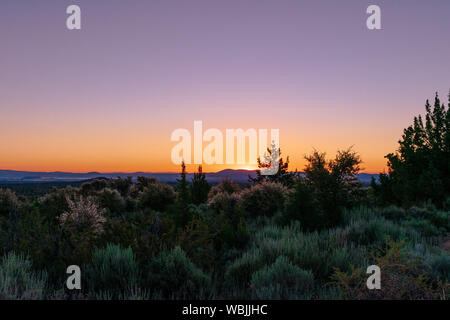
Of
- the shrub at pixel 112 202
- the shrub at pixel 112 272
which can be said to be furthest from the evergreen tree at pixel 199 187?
the shrub at pixel 112 272

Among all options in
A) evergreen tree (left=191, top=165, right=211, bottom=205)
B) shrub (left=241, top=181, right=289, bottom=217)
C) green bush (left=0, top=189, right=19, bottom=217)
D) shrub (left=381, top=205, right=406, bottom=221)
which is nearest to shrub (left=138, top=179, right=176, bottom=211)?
evergreen tree (left=191, top=165, right=211, bottom=205)

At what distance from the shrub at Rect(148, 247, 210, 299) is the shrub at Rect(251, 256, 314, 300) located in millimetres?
830

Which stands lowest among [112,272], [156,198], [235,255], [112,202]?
[112,202]

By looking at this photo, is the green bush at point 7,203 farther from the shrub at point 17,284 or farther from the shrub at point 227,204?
the shrub at point 17,284

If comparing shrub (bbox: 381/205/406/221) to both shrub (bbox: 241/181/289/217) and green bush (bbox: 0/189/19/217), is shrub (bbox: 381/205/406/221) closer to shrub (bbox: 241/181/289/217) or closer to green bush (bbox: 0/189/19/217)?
shrub (bbox: 241/181/289/217)

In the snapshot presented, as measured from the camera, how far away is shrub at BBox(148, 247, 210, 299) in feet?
15.0

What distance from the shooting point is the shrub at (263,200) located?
15008 millimetres

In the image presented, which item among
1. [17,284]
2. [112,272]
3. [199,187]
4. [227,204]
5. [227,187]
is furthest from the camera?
[199,187]

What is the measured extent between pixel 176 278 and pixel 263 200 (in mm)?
10830

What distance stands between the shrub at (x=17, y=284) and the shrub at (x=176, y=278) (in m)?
1.51

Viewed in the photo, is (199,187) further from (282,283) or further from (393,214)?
(282,283)

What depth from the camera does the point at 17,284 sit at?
400 cm

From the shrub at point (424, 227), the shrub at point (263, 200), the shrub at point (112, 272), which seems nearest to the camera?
the shrub at point (112, 272)

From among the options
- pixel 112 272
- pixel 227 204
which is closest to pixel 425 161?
pixel 227 204
